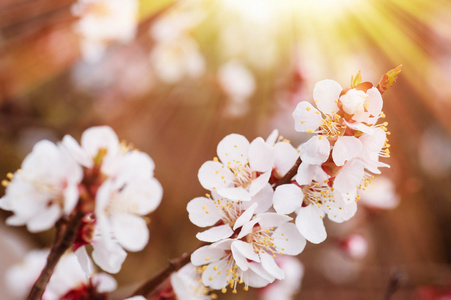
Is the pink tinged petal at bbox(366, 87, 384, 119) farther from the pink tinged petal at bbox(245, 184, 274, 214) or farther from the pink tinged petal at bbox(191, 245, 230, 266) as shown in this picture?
the pink tinged petal at bbox(191, 245, 230, 266)

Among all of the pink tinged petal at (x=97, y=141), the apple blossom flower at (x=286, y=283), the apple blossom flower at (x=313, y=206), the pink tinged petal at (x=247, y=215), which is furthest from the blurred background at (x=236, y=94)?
the pink tinged petal at (x=97, y=141)

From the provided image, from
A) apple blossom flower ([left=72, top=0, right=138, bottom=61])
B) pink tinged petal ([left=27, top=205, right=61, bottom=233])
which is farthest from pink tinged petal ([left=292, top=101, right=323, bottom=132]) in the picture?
apple blossom flower ([left=72, top=0, right=138, bottom=61])

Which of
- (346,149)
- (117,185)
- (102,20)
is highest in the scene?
(102,20)

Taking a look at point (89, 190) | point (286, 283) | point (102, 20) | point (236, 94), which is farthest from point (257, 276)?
point (236, 94)

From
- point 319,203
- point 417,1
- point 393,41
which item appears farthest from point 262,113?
point 319,203

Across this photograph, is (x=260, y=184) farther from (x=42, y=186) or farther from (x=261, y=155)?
(x=42, y=186)

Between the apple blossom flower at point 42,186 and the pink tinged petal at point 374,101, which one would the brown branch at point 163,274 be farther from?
the pink tinged petal at point 374,101
